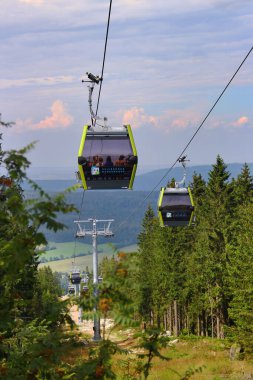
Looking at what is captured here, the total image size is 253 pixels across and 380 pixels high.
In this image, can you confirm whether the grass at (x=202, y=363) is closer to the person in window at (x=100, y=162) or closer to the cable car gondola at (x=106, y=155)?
the cable car gondola at (x=106, y=155)

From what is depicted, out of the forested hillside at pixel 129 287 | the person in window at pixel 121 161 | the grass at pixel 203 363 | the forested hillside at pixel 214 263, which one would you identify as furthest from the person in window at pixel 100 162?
the forested hillside at pixel 214 263

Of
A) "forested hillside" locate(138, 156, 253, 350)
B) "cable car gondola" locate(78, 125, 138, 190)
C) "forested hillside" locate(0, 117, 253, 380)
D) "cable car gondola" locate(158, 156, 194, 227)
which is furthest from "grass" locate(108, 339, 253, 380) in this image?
"cable car gondola" locate(78, 125, 138, 190)

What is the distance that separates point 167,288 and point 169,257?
5.13 meters

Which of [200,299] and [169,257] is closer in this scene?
[200,299]

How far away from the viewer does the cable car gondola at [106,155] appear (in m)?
17.3

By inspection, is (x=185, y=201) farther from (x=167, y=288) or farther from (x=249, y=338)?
(x=167, y=288)

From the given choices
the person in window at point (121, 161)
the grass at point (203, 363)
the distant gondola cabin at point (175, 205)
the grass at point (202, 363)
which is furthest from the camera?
the grass at point (203, 363)

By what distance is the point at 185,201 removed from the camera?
26.2 m

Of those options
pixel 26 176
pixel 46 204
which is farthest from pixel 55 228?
pixel 26 176

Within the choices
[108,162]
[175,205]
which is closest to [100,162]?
[108,162]

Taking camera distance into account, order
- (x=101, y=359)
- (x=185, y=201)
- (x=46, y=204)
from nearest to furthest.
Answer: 1. (x=46, y=204)
2. (x=101, y=359)
3. (x=185, y=201)

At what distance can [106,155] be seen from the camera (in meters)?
17.5

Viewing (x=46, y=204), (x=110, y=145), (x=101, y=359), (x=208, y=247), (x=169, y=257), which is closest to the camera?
(x=46, y=204)

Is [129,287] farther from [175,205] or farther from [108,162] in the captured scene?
[175,205]
